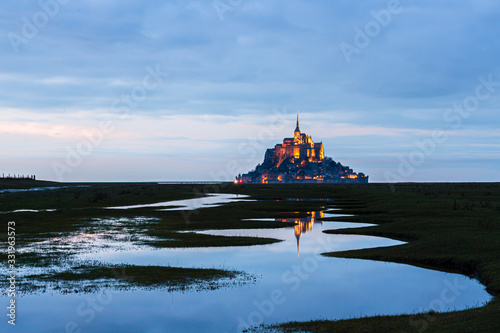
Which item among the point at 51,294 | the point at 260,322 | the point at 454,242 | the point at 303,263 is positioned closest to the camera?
the point at 260,322

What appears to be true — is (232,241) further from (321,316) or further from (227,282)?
(321,316)

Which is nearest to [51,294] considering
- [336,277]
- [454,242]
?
[336,277]

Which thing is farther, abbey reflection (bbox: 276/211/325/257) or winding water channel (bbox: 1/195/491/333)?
abbey reflection (bbox: 276/211/325/257)

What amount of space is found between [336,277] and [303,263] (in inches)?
159

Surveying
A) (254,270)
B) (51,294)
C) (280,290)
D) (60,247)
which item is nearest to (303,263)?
(254,270)

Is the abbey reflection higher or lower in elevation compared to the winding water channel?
higher

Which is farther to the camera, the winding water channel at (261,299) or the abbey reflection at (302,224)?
the abbey reflection at (302,224)

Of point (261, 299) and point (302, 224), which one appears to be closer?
point (261, 299)

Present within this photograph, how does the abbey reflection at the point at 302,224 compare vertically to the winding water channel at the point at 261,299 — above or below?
above

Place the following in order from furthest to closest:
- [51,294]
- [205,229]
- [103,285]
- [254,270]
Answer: [205,229]
[254,270]
[103,285]
[51,294]

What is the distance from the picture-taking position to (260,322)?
1650 cm

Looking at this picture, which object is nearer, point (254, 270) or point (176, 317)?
point (176, 317)

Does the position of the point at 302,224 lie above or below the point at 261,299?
above

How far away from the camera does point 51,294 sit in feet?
63.8
